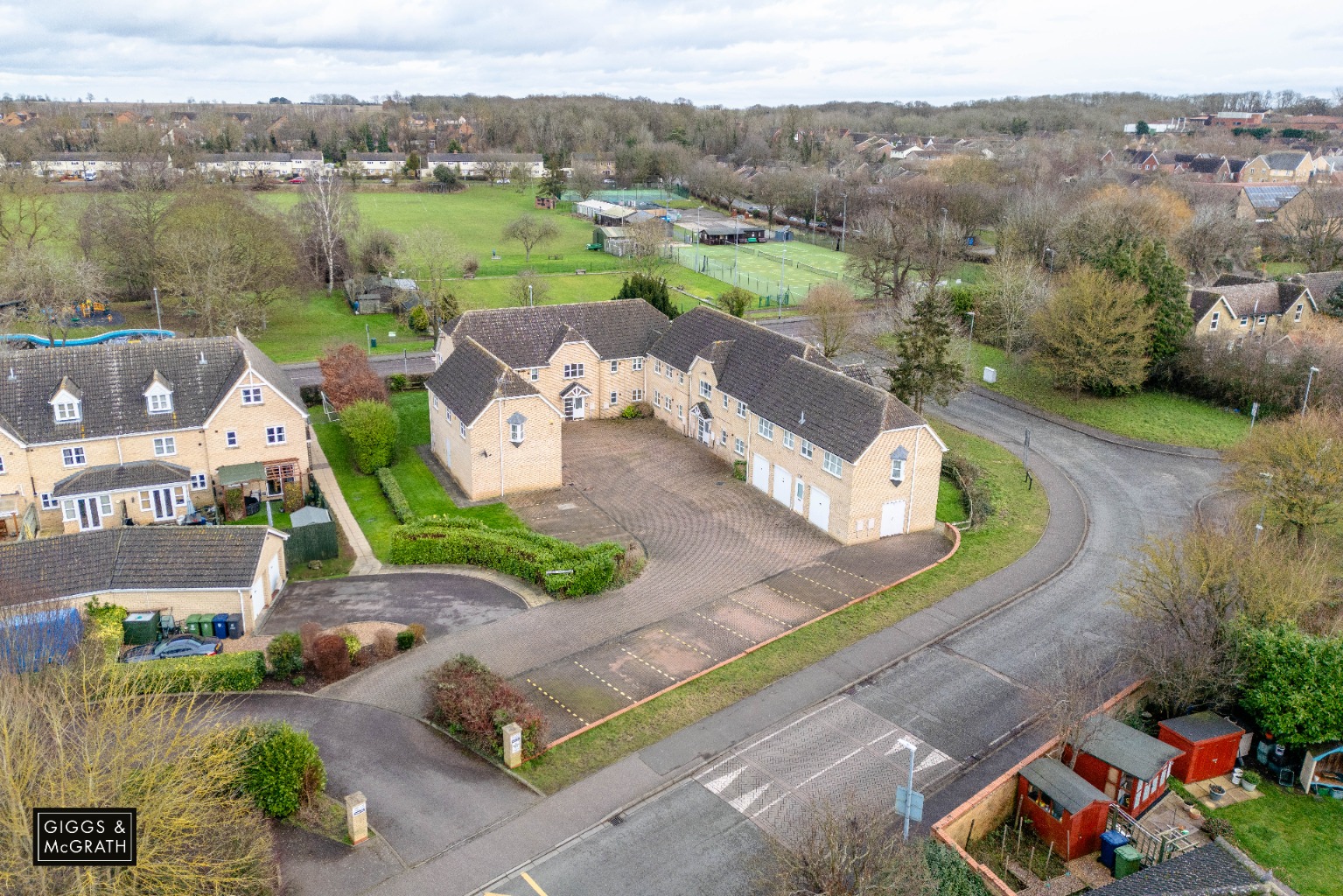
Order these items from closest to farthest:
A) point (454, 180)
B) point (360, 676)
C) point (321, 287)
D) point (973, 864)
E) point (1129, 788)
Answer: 1. point (973, 864)
2. point (1129, 788)
3. point (360, 676)
4. point (321, 287)
5. point (454, 180)

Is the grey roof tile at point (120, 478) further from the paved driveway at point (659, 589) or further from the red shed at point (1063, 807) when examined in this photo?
the red shed at point (1063, 807)

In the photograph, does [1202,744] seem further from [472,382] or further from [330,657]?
[472,382]

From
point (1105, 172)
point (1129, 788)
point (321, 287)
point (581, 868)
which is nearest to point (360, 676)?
point (581, 868)

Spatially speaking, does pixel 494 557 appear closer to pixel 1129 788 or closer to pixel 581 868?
pixel 581 868

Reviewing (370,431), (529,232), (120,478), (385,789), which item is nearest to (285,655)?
(385,789)

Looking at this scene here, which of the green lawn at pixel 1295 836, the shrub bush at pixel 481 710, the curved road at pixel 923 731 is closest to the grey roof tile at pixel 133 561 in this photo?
the shrub bush at pixel 481 710

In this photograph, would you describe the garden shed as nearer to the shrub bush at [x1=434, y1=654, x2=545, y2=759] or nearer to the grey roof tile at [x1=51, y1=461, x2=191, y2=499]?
the shrub bush at [x1=434, y1=654, x2=545, y2=759]
